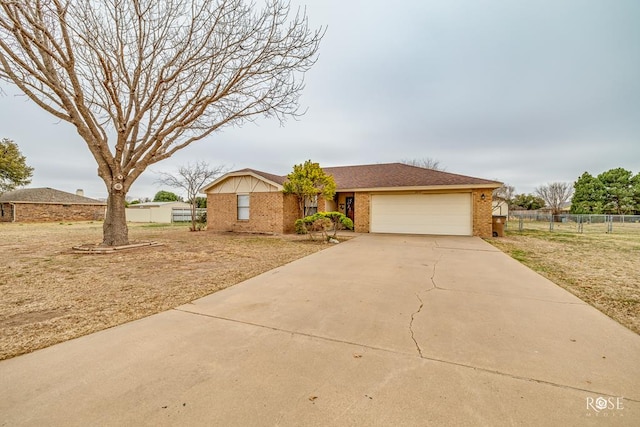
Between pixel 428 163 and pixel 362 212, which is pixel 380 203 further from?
pixel 428 163

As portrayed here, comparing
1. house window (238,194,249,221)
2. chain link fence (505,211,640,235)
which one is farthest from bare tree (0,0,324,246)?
chain link fence (505,211,640,235)

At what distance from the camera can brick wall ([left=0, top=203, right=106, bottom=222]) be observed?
82.6 ft

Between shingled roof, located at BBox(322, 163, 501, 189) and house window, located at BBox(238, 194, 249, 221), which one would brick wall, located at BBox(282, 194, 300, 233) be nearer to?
house window, located at BBox(238, 194, 249, 221)

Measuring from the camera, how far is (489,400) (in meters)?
1.84

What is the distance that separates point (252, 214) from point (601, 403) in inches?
555

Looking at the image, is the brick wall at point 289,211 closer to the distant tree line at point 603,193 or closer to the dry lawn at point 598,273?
the dry lawn at point 598,273

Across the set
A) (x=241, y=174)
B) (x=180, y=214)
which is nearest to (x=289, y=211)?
(x=241, y=174)

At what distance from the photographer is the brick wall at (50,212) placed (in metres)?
25.2

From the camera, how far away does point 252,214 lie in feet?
48.0

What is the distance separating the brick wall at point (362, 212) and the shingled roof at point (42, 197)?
32100 millimetres

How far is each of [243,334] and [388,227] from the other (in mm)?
11826

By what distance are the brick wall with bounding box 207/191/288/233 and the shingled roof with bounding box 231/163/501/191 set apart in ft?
3.96

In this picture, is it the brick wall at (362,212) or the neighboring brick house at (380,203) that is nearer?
the neighboring brick house at (380,203)

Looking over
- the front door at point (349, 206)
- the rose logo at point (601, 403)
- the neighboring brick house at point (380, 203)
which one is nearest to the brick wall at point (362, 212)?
the neighboring brick house at point (380, 203)
